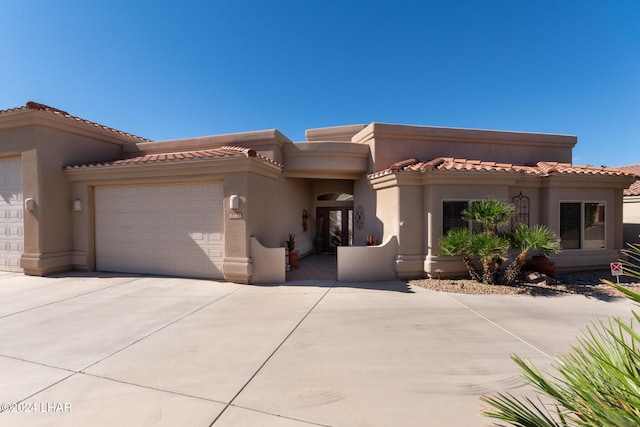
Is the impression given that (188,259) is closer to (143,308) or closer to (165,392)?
(143,308)

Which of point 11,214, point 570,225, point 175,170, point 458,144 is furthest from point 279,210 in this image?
point 570,225

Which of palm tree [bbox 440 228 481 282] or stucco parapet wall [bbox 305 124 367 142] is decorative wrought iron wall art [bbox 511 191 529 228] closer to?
palm tree [bbox 440 228 481 282]

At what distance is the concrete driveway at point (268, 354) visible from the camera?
3107 millimetres

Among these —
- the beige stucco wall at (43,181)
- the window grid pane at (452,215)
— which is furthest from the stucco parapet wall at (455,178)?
the beige stucco wall at (43,181)

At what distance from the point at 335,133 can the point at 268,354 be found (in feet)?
39.3

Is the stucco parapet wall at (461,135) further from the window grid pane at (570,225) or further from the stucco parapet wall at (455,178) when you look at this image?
the window grid pane at (570,225)

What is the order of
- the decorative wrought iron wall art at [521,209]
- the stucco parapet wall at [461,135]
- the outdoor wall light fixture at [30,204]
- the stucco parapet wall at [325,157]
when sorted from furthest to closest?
the stucco parapet wall at [325,157] < the stucco parapet wall at [461,135] < the decorative wrought iron wall art at [521,209] < the outdoor wall light fixture at [30,204]

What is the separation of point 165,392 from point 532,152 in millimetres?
15061

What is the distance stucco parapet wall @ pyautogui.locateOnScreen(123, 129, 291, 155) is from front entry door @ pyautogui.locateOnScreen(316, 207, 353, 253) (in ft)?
16.0

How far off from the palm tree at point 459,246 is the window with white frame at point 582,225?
4.09 meters

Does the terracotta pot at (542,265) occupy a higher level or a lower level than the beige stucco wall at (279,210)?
lower

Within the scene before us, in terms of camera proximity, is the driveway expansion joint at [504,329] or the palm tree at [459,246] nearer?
the driveway expansion joint at [504,329]

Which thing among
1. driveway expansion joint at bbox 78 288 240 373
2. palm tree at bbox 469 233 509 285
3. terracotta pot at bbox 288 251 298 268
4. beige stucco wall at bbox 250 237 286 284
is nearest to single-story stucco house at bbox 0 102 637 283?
beige stucco wall at bbox 250 237 286 284

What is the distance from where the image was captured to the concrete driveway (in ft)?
10.2
